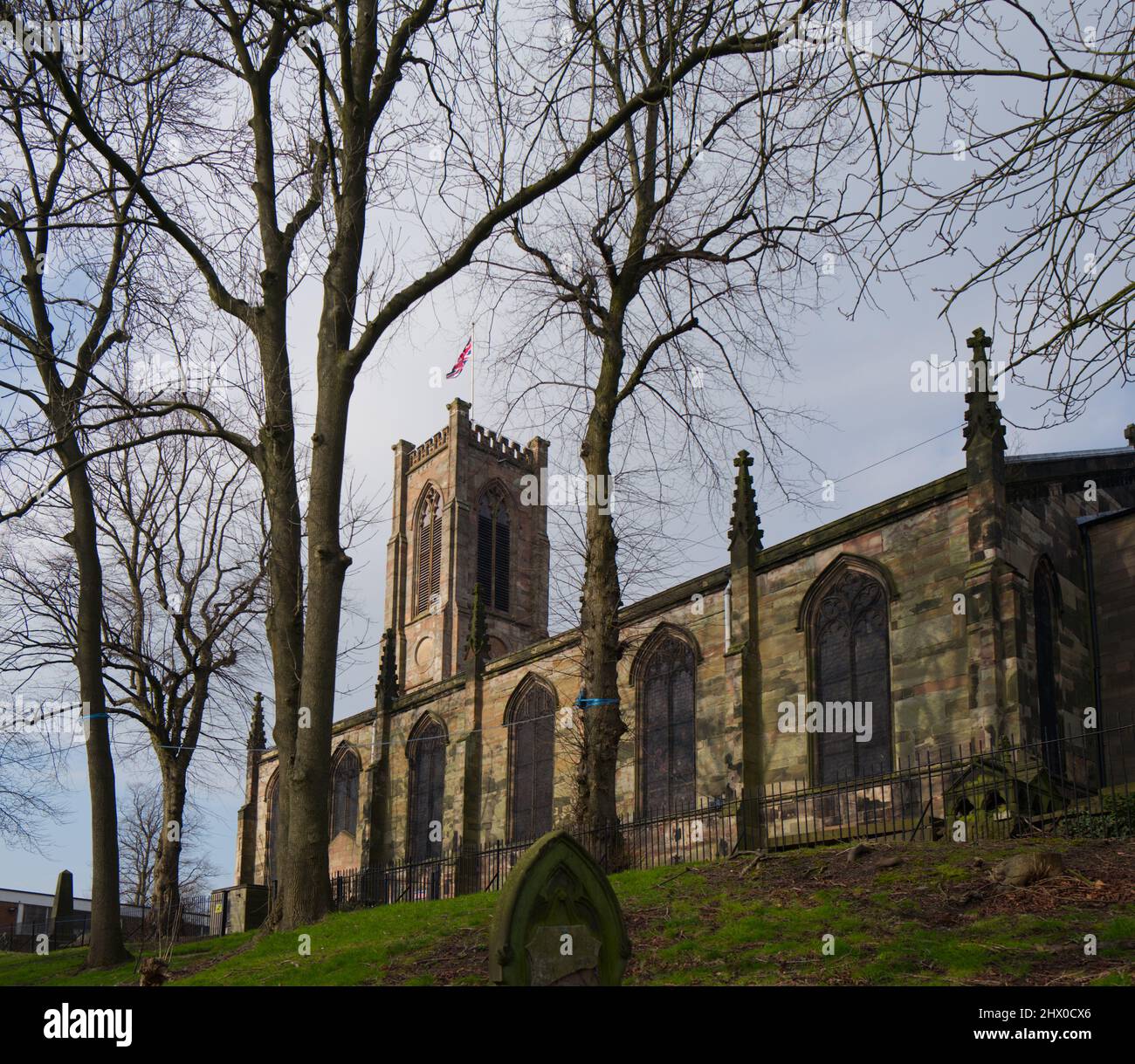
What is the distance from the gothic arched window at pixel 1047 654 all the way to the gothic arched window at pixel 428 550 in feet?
127

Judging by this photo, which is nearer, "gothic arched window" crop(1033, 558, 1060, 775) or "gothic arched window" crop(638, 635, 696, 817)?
"gothic arched window" crop(1033, 558, 1060, 775)

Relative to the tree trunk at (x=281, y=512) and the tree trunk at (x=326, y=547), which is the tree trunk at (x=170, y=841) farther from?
the tree trunk at (x=326, y=547)

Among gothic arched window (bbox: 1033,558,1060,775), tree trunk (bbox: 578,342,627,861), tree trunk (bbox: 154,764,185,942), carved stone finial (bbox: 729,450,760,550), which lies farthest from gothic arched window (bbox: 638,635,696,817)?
tree trunk (bbox: 154,764,185,942)

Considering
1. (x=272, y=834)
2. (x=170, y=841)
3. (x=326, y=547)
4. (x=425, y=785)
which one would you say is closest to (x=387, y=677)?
(x=425, y=785)

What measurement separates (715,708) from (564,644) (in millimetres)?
5780

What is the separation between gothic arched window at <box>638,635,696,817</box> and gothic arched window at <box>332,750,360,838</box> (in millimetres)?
15508

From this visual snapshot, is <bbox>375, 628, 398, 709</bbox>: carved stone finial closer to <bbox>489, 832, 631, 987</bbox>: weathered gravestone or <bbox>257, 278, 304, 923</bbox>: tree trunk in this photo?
<bbox>257, 278, 304, 923</bbox>: tree trunk

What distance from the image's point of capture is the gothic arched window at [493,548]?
57562 millimetres

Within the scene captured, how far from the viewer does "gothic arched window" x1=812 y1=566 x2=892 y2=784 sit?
21.0 meters

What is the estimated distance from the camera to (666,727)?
2612 centimetres

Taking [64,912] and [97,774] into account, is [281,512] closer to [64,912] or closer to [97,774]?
[97,774]

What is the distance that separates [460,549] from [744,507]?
111 ft
